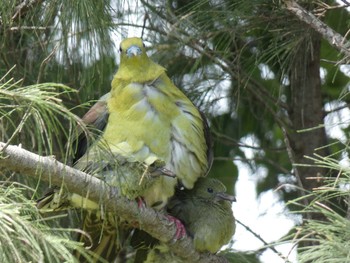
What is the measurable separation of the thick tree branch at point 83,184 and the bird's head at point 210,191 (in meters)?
0.48

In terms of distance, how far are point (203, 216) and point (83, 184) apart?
1.31 m

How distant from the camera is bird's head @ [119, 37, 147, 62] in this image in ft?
13.9

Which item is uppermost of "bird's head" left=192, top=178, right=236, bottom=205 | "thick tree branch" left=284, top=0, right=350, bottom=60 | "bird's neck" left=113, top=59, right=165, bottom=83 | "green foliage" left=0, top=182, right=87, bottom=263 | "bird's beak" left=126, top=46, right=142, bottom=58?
"thick tree branch" left=284, top=0, right=350, bottom=60

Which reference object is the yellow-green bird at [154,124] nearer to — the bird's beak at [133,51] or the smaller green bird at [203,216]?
the bird's beak at [133,51]

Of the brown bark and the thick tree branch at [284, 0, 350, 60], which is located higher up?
the thick tree branch at [284, 0, 350, 60]

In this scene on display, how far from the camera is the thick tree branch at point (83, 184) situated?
2.83 metres

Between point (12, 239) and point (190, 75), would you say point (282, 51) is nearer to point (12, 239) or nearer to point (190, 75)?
point (190, 75)

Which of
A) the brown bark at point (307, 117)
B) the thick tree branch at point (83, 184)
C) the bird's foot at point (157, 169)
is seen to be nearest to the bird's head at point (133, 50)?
the bird's foot at point (157, 169)

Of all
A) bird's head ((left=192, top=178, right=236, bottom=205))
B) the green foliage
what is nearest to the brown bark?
bird's head ((left=192, top=178, right=236, bottom=205))

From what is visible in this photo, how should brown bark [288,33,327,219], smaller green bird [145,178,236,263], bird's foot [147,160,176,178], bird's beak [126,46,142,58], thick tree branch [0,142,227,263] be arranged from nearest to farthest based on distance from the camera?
thick tree branch [0,142,227,263] < bird's foot [147,160,176,178] < smaller green bird [145,178,236,263] < bird's beak [126,46,142,58] < brown bark [288,33,327,219]

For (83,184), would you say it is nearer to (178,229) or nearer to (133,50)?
(178,229)

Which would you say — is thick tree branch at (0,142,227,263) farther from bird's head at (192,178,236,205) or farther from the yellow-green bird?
bird's head at (192,178,236,205)

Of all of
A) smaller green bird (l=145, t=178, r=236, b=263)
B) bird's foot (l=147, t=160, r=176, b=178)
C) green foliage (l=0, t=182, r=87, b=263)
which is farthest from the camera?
smaller green bird (l=145, t=178, r=236, b=263)

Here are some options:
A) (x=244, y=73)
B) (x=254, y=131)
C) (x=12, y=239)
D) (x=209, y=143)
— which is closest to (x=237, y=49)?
(x=244, y=73)
